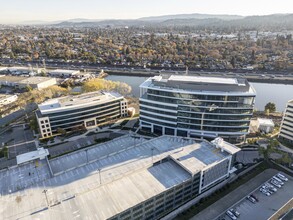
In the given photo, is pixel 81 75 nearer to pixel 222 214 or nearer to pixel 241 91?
pixel 241 91

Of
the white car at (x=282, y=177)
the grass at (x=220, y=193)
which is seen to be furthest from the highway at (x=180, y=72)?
the white car at (x=282, y=177)

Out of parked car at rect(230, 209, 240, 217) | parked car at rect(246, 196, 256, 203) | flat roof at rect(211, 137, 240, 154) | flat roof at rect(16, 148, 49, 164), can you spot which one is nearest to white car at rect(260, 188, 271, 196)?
parked car at rect(246, 196, 256, 203)

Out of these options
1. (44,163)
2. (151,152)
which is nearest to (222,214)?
(151,152)

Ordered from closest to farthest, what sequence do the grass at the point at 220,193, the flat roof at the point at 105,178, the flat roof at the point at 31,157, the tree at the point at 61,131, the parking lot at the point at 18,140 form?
the flat roof at the point at 105,178 → the grass at the point at 220,193 → the flat roof at the point at 31,157 → the parking lot at the point at 18,140 → the tree at the point at 61,131

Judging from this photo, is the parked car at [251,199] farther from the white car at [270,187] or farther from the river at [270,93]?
the river at [270,93]

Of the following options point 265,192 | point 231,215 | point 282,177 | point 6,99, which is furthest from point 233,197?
point 6,99

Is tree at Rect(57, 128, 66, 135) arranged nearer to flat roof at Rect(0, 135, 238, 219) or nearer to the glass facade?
flat roof at Rect(0, 135, 238, 219)
